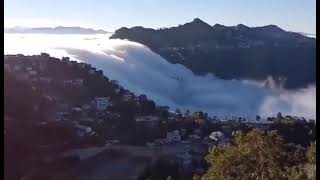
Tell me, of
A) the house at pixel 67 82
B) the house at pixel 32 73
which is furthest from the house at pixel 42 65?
the house at pixel 32 73

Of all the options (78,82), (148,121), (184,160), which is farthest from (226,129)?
(184,160)

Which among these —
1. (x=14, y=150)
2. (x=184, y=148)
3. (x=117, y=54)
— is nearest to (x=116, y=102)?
(x=184, y=148)

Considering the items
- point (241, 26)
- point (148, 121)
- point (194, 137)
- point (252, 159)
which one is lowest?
point (194, 137)

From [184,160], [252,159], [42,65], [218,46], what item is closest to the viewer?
[252,159]

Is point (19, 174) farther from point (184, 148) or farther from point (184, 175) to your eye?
point (184, 148)

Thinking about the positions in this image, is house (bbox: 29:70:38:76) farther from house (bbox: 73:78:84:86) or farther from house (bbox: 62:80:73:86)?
house (bbox: 73:78:84:86)

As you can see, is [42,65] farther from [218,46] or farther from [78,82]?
[218,46]
